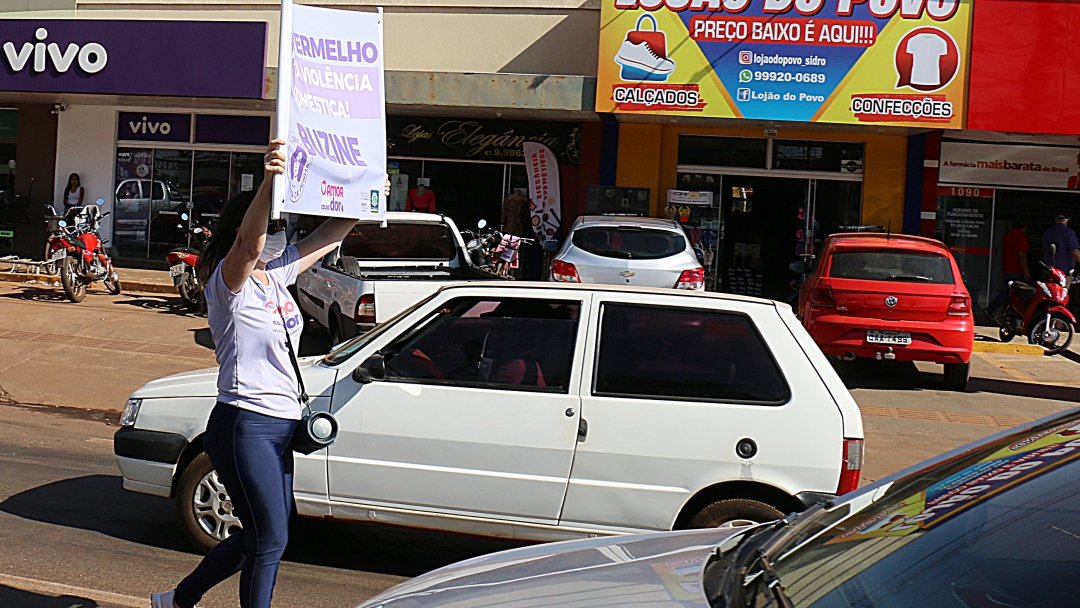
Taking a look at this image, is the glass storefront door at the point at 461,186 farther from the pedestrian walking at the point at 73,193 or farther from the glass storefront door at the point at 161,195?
the pedestrian walking at the point at 73,193

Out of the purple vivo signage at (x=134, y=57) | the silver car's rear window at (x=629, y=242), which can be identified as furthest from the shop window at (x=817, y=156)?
the purple vivo signage at (x=134, y=57)

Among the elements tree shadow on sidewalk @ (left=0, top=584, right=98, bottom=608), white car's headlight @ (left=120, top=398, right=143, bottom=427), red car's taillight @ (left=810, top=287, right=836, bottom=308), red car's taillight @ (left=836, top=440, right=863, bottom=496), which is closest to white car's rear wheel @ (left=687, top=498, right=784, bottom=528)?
red car's taillight @ (left=836, top=440, right=863, bottom=496)

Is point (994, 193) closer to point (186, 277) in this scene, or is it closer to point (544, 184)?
point (544, 184)

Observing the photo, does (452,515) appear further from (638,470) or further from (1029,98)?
(1029,98)

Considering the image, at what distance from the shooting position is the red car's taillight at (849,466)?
5.11m

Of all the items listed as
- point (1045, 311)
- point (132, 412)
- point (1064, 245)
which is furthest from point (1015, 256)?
point (132, 412)

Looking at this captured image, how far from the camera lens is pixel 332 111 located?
4.51m

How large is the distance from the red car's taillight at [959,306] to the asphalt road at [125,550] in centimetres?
727

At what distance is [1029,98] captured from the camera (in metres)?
15.5

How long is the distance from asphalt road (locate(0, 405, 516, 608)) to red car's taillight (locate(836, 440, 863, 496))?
78.9 inches

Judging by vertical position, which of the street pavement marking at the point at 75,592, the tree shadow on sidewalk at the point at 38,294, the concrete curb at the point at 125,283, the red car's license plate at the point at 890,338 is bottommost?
the street pavement marking at the point at 75,592

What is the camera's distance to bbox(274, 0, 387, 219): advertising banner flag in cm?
421

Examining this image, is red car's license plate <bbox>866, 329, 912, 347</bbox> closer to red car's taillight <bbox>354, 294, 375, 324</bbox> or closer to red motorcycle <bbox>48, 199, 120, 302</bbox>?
red car's taillight <bbox>354, 294, 375, 324</bbox>

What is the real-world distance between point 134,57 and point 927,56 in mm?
12981
